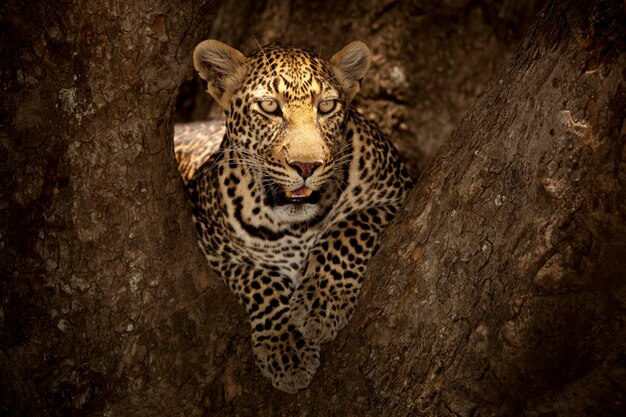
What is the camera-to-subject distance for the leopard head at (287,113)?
4035mm

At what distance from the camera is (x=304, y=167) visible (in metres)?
3.93

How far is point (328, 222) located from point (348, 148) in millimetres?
482

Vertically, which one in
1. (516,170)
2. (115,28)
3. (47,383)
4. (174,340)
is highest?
(516,170)

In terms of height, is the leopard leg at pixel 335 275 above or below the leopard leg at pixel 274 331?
above

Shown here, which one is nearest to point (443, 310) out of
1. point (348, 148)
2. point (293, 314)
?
point (293, 314)

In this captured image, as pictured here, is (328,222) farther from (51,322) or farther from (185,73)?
(51,322)

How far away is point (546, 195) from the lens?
315cm

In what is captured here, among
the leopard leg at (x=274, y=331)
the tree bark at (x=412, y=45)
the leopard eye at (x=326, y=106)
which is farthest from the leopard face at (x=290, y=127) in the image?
the tree bark at (x=412, y=45)

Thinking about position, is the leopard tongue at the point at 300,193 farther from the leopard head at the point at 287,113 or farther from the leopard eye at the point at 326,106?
the leopard eye at the point at 326,106

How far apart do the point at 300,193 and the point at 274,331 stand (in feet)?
2.81

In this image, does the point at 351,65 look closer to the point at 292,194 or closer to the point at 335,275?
the point at 292,194

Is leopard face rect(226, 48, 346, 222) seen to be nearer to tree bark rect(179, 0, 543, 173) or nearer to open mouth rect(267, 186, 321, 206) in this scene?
open mouth rect(267, 186, 321, 206)

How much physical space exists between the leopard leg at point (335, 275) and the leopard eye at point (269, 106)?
0.85 metres

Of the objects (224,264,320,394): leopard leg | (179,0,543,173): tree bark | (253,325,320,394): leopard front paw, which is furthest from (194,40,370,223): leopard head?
(179,0,543,173): tree bark
